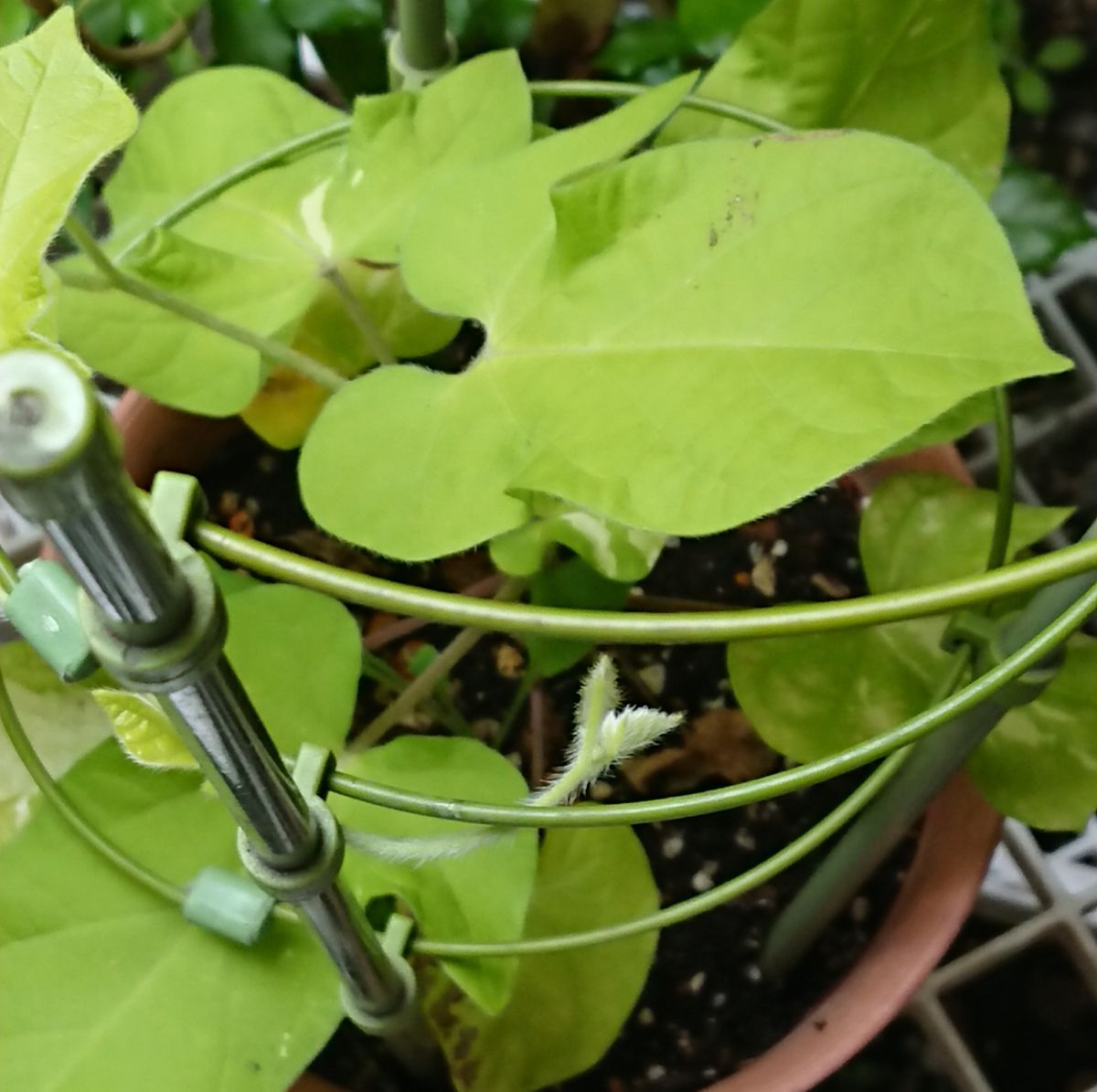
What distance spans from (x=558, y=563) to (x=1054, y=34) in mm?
784

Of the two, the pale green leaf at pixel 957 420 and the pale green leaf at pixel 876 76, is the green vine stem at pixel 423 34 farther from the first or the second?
the pale green leaf at pixel 957 420

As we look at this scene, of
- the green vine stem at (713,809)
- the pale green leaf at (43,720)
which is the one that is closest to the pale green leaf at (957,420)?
the green vine stem at (713,809)

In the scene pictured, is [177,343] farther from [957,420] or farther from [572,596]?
[957,420]

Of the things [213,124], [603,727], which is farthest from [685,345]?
[213,124]

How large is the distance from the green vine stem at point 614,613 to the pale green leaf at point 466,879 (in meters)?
0.20

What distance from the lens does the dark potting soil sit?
1.89 feet

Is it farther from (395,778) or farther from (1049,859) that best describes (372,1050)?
(1049,859)

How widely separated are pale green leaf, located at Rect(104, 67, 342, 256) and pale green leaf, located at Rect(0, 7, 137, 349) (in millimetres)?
259

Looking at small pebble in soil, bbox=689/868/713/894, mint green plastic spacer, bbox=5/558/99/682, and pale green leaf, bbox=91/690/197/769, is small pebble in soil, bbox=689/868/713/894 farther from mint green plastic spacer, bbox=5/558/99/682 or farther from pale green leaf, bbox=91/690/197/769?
mint green plastic spacer, bbox=5/558/99/682

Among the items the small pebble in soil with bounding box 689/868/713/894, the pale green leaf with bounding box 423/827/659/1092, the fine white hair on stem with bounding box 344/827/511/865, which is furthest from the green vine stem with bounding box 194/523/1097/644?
the small pebble in soil with bounding box 689/868/713/894

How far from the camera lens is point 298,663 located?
0.43 meters

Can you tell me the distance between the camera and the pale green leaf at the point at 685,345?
0.84 feet

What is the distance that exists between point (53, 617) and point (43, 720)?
1.18ft

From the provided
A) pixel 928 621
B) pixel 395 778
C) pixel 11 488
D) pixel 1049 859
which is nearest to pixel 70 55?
pixel 11 488
